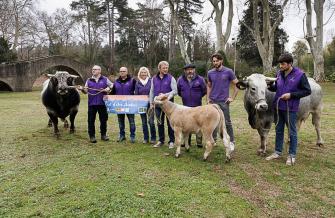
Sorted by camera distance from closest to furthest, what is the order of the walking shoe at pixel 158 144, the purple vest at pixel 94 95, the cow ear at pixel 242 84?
the cow ear at pixel 242 84 < the walking shoe at pixel 158 144 < the purple vest at pixel 94 95

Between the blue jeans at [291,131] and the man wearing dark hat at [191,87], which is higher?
the man wearing dark hat at [191,87]

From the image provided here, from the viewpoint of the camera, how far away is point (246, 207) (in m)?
4.43

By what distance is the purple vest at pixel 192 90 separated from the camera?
7.12 meters

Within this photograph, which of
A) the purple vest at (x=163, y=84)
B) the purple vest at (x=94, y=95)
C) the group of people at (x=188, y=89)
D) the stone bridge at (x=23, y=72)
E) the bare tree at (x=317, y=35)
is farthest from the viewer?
the stone bridge at (x=23, y=72)

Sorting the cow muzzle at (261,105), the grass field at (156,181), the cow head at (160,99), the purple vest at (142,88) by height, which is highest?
the purple vest at (142,88)

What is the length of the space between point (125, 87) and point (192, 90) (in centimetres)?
176

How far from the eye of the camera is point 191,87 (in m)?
7.15

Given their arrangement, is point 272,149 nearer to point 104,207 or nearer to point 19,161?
point 104,207

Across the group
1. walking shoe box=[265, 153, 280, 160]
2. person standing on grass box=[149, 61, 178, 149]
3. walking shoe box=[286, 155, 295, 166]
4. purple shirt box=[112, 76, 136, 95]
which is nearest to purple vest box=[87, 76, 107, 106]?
purple shirt box=[112, 76, 136, 95]

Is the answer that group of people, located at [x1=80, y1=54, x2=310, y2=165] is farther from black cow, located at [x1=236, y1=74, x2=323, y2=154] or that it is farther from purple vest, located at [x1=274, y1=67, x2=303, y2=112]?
black cow, located at [x1=236, y1=74, x2=323, y2=154]

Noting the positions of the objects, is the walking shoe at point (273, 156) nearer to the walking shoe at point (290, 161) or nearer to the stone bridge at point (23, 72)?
the walking shoe at point (290, 161)

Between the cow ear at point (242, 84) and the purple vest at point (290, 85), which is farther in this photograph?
the cow ear at point (242, 84)

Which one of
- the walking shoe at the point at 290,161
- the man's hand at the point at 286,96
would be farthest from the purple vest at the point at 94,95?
the walking shoe at the point at 290,161

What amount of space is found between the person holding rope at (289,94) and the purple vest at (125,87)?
10.8ft
